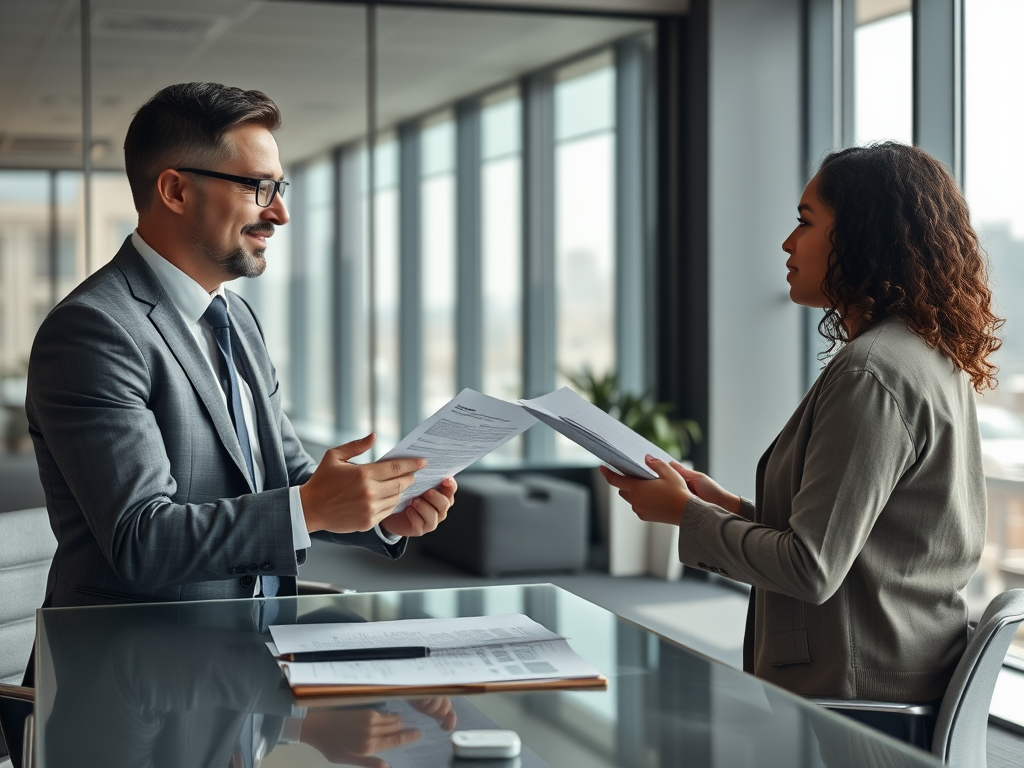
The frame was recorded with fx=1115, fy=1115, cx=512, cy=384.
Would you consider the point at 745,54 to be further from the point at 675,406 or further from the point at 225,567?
the point at 225,567

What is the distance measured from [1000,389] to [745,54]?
239 cm

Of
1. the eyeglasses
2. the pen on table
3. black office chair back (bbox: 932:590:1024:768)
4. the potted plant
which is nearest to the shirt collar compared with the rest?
the eyeglasses

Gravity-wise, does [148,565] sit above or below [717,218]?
below

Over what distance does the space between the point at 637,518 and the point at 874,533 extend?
413cm

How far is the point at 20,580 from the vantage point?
2162 millimetres

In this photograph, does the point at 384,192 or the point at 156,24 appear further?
the point at 384,192

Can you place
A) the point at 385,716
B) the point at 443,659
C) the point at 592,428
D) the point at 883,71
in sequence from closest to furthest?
the point at 385,716 → the point at 443,659 → the point at 592,428 → the point at 883,71

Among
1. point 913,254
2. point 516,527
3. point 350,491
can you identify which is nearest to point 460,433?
point 350,491

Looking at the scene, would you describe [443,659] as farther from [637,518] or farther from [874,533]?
[637,518]

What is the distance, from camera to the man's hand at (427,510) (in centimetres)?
204

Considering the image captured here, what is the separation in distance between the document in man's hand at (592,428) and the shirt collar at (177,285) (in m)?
0.67

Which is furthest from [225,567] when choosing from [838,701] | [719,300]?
[719,300]

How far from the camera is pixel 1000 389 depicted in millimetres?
4340

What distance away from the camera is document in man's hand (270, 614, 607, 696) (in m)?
1.36
